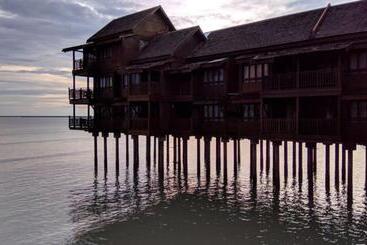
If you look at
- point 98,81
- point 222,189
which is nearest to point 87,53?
point 98,81

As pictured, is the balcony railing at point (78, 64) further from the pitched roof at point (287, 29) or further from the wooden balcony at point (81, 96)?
the pitched roof at point (287, 29)

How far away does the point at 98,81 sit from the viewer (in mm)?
45094

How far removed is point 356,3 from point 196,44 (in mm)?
15078

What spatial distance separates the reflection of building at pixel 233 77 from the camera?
25688 millimetres

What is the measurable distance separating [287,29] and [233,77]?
5.38m

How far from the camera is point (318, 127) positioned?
25.8 metres

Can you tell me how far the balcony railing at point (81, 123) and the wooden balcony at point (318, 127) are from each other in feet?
79.9

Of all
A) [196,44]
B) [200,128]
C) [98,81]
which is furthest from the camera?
[98,81]

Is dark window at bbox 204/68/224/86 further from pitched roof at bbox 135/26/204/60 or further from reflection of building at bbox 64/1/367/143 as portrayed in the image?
pitched roof at bbox 135/26/204/60

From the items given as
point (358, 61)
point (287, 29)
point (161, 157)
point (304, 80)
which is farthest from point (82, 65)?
point (358, 61)

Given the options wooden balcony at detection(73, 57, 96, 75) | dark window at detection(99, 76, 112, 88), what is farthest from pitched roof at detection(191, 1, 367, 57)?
wooden balcony at detection(73, 57, 96, 75)

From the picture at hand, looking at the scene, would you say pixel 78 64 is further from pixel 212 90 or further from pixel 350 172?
pixel 350 172

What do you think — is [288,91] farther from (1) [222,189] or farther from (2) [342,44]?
(1) [222,189]

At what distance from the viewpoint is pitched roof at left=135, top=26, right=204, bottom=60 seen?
3882 centimetres
